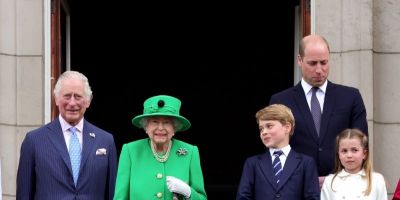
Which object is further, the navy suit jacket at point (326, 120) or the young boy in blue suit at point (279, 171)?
the navy suit jacket at point (326, 120)

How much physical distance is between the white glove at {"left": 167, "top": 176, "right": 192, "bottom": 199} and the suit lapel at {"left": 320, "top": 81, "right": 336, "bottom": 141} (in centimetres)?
108

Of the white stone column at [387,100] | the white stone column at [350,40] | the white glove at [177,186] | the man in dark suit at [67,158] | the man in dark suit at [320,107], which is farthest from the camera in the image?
the white stone column at [387,100]

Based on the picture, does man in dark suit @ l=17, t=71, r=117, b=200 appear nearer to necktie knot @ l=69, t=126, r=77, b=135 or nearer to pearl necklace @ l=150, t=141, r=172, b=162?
necktie knot @ l=69, t=126, r=77, b=135

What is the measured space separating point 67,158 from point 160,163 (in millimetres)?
619

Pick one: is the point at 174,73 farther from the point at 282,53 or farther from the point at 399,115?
the point at 399,115

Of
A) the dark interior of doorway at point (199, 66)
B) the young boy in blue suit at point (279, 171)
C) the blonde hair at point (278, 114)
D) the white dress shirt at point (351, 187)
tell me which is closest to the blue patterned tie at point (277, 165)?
the young boy in blue suit at point (279, 171)

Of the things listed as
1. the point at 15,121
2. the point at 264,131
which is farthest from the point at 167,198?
the point at 15,121

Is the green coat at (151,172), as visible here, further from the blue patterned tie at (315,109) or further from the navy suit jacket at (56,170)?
the blue patterned tie at (315,109)

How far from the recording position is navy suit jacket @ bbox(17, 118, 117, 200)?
22.9 ft

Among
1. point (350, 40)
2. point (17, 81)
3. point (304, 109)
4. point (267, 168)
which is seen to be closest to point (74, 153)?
point (267, 168)

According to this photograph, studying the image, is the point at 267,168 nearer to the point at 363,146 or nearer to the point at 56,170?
the point at 363,146

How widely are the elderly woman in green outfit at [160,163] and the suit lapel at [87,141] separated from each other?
0.23 metres

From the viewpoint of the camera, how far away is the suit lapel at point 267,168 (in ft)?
23.0

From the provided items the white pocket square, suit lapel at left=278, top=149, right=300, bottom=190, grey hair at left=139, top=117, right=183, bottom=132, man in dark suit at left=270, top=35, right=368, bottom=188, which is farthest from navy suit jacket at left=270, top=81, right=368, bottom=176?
the white pocket square
